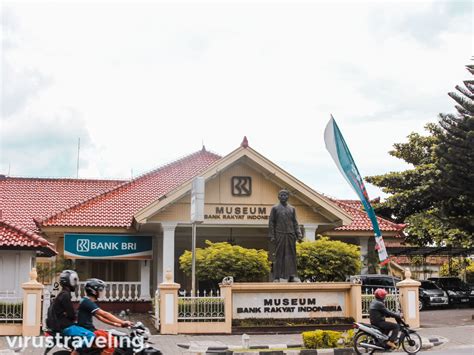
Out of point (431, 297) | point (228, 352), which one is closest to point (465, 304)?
point (431, 297)

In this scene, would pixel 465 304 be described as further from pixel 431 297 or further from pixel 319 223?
pixel 319 223

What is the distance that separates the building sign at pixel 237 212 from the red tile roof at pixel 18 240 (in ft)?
17.4

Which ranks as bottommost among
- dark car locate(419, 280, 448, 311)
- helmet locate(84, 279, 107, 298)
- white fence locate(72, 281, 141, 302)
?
dark car locate(419, 280, 448, 311)

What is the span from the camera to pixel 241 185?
21750 millimetres

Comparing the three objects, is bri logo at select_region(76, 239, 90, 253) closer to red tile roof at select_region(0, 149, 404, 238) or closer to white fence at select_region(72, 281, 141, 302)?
red tile roof at select_region(0, 149, 404, 238)

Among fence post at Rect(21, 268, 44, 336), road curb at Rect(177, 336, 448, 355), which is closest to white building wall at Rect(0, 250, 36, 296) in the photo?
fence post at Rect(21, 268, 44, 336)

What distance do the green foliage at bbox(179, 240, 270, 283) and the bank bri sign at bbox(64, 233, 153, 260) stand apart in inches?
190

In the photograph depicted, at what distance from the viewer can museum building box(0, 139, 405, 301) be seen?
68.6 ft

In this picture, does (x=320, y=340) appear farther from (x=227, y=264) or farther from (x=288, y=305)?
(x=227, y=264)

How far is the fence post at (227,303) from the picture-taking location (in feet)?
53.1

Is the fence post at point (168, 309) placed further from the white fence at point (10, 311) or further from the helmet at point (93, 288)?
the helmet at point (93, 288)

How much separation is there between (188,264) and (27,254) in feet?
14.8

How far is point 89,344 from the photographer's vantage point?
8.45 meters

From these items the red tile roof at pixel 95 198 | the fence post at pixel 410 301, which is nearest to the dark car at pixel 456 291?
the red tile roof at pixel 95 198
